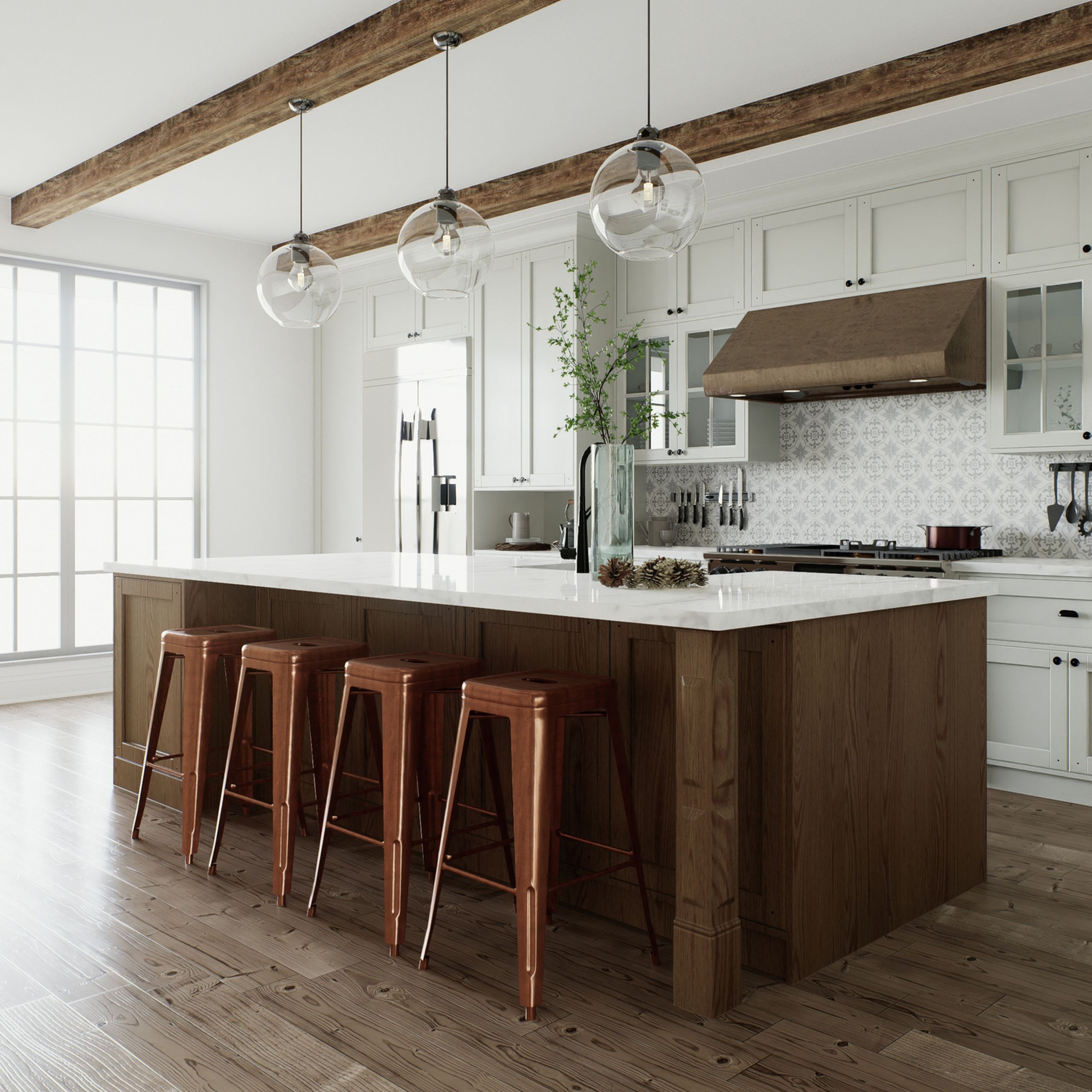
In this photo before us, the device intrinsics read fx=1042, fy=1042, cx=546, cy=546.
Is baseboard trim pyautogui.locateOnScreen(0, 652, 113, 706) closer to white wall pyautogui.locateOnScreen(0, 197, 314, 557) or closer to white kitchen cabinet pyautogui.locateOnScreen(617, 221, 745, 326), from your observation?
white wall pyautogui.locateOnScreen(0, 197, 314, 557)

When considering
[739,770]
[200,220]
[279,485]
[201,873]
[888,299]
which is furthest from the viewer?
[279,485]

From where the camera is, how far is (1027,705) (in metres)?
4.10

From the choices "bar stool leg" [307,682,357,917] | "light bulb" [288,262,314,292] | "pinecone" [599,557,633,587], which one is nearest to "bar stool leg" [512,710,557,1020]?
"pinecone" [599,557,633,587]

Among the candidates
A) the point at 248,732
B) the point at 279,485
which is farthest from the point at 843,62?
the point at 279,485

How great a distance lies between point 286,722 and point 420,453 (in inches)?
143

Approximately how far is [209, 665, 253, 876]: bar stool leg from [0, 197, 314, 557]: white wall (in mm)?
3917

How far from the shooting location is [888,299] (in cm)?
468

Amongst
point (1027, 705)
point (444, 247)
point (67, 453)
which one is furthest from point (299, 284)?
point (67, 453)

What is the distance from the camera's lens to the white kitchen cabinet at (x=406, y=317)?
6305 millimetres

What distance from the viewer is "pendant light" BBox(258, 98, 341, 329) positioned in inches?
134

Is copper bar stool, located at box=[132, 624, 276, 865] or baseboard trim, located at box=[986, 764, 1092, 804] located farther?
baseboard trim, located at box=[986, 764, 1092, 804]

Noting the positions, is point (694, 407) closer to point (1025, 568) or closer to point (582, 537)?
point (1025, 568)

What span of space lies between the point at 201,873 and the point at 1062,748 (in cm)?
315

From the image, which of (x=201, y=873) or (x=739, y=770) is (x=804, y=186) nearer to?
(x=739, y=770)
